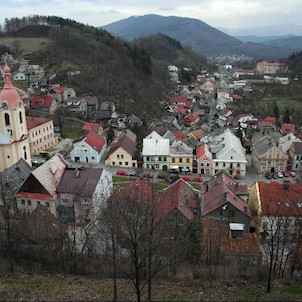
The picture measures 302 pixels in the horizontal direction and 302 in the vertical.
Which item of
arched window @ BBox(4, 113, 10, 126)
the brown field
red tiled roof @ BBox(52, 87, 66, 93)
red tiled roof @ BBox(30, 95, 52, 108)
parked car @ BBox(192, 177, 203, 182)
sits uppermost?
the brown field

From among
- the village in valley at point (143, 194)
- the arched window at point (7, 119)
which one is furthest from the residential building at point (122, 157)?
the arched window at point (7, 119)

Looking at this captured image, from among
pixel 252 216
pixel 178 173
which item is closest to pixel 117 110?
pixel 178 173

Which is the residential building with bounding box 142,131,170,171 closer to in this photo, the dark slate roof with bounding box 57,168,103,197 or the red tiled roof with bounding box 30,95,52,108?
the dark slate roof with bounding box 57,168,103,197

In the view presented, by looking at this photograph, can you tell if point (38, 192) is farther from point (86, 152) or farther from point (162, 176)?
point (86, 152)

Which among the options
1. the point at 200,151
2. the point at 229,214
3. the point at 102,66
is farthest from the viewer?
the point at 102,66

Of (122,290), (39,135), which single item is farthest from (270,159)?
(122,290)

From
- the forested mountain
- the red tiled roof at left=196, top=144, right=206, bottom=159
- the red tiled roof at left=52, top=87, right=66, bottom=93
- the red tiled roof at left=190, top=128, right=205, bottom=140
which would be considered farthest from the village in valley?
the forested mountain
